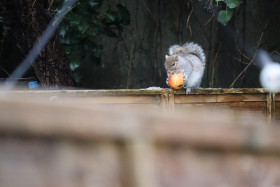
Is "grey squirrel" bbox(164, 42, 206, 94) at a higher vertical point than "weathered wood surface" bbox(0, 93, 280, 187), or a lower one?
higher

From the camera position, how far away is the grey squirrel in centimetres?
269

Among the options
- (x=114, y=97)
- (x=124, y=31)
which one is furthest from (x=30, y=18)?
(x=124, y=31)

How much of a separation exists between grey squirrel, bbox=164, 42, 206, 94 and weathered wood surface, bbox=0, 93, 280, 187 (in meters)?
2.12

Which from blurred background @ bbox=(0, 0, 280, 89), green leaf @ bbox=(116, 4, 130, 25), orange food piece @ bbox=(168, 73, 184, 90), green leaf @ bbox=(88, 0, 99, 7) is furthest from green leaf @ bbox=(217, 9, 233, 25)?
green leaf @ bbox=(88, 0, 99, 7)

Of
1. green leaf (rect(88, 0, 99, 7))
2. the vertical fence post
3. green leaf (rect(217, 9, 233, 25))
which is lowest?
the vertical fence post

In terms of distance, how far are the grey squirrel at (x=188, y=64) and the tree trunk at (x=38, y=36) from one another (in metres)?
0.85

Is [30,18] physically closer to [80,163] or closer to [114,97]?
Answer: [114,97]

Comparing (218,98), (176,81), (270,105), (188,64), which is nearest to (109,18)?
(188,64)

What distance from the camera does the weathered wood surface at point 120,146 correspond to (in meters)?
0.41

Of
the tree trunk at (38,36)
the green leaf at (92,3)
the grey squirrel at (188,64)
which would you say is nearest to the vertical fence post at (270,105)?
the grey squirrel at (188,64)

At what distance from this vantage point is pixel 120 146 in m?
0.43

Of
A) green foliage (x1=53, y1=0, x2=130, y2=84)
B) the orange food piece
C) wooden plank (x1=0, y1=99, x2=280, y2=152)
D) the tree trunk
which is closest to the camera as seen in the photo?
wooden plank (x1=0, y1=99, x2=280, y2=152)

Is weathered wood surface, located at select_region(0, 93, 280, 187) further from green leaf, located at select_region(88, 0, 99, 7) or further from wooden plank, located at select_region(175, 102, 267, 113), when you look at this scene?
green leaf, located at select_region(88, 0, 99, 7)

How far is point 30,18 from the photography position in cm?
285
